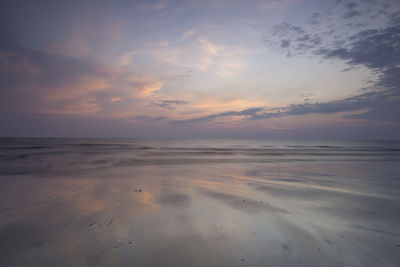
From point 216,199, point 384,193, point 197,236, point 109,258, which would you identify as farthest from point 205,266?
point 384,193

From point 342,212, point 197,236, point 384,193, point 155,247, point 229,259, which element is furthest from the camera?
point 384,193

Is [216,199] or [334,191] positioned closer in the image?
[216,199]

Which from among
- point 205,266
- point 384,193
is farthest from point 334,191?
point 205,266

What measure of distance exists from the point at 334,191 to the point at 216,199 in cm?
510

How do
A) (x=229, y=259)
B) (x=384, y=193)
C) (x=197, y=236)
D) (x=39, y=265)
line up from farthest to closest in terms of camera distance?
1. (x=384, y=193)
2. (x=197, y=236)
3. (x=229, y=259)
4. (x=39, y=265)

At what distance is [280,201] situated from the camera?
6586 mm

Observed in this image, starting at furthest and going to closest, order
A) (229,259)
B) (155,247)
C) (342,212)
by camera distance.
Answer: (342,212) < (155,247) < (229,259)

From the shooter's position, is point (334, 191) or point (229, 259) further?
point (334, 191)

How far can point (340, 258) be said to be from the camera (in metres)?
3.37

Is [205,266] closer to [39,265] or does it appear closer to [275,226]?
[275,226]

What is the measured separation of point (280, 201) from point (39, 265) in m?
6.31

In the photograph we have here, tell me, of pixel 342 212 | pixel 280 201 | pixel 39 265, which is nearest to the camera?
pixel 39 265

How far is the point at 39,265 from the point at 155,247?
1.79 metres

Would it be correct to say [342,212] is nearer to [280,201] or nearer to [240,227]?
[280,201]
